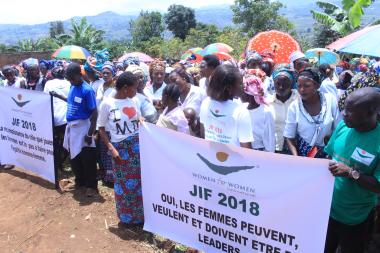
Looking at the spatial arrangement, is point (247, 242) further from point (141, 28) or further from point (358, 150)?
point (141, 28)

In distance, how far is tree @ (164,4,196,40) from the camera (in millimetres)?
57781

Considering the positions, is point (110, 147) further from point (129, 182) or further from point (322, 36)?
point (322, 36)

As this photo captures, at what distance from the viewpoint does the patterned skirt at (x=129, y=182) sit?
12.8 ft

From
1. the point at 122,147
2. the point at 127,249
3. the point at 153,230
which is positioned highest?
the point at 122,147

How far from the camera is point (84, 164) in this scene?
16.6 feet

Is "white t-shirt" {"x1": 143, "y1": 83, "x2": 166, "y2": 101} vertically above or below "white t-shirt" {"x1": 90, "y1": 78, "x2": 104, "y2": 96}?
below

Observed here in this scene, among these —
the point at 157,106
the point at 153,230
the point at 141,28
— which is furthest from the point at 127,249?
the point at 141,28

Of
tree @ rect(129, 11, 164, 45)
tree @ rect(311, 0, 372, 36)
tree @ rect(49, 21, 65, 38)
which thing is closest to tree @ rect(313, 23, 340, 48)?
tree @ rect(311, 0, 372, 36)

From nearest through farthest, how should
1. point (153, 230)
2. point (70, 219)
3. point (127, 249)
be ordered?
1. point (153, 230)
2. point (127, 249)
3. point (70, 219)

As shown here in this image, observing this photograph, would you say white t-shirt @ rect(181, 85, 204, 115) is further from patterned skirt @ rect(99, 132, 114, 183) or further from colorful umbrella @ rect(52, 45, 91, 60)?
colorful umbrella @ rect(52, 45, 91, 60)

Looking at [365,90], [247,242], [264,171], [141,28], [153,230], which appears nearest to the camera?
[365,90]

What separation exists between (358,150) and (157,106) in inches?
115

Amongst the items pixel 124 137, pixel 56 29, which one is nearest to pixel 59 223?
pixel 124 137

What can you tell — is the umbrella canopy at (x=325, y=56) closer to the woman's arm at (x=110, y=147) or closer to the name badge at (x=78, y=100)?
the name badge at (x=78, y=100)
